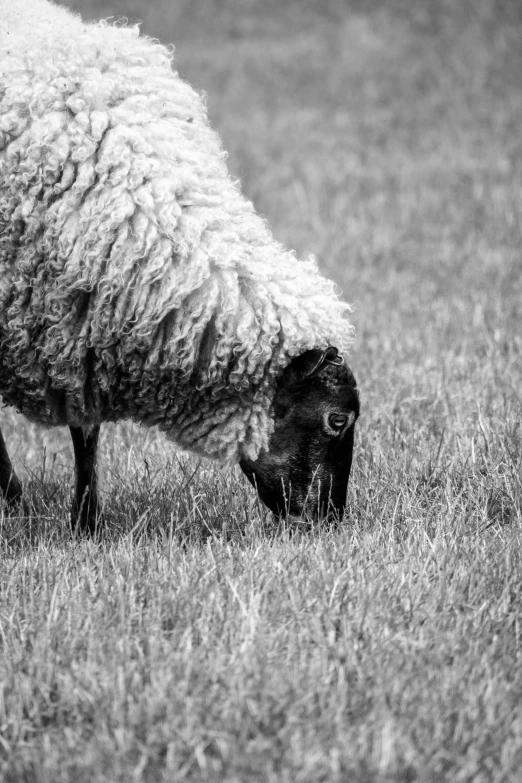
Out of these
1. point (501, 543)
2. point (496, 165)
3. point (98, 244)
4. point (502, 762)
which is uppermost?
point (496, 165)

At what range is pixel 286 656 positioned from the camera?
257 cm

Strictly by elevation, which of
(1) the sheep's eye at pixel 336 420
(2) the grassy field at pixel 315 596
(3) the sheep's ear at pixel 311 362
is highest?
(3) the sheep's ear at pixel 311 362

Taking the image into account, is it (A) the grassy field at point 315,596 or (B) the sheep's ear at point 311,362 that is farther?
(B) the sheep's ear at point 311,362

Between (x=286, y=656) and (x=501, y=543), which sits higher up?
(x=501, y=543)

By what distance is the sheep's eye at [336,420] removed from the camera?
3.62m

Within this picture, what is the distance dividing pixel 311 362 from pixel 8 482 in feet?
4.91

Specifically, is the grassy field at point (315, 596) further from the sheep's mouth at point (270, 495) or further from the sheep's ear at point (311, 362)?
the sheep's ear at point (311, 362)

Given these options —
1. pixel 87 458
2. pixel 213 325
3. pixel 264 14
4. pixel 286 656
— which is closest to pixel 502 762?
pixel 286 656

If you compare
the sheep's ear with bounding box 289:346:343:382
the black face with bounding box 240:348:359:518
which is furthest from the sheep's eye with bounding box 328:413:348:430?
the sheep's ear with bounding box 289:346:343:382

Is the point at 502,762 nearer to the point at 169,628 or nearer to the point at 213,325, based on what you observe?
the point at 169,628

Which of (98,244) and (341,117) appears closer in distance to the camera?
(98,244)

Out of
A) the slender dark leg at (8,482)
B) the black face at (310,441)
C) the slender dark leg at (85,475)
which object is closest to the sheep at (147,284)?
the black face at (310,441)

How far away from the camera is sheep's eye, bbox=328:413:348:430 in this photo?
362cm

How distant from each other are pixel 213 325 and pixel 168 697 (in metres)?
1.49
